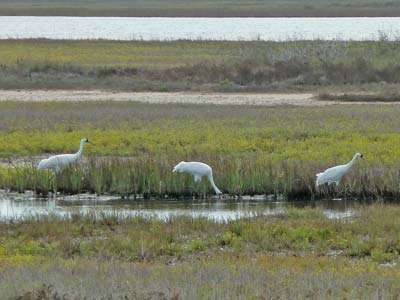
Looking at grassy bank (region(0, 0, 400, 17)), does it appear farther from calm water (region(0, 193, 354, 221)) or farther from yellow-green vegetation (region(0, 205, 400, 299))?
yellow-green vegetation (region(0, 205, 400, 299))

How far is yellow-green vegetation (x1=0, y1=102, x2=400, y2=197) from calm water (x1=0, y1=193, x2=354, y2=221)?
32cm

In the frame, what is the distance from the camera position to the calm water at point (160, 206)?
14.3 metres

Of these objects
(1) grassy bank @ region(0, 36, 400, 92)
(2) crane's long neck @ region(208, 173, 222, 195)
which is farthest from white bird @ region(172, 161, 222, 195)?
(1) grassy bank @ region(0, 36, 400, 92)

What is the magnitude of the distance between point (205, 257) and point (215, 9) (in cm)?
9323

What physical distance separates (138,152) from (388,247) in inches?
360

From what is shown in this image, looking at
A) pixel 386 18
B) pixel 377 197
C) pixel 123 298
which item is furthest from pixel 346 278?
pixel 386 18

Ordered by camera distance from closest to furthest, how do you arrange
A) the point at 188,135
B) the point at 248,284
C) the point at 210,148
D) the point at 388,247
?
the point at 248,284 → the point at 388,247 → the point at 210,148 → the point at 188,135

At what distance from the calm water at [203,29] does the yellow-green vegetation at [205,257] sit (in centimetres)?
4086

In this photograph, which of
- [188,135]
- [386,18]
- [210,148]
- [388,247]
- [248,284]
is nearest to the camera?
[248,284]

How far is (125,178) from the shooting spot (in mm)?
16188

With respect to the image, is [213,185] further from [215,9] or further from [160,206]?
[215,9]

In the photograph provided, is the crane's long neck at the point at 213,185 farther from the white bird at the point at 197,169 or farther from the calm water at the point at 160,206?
the calm water at the point at 160,206

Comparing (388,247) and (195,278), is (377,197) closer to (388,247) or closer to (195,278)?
(388,247)

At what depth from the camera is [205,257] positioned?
1072 centimetres
